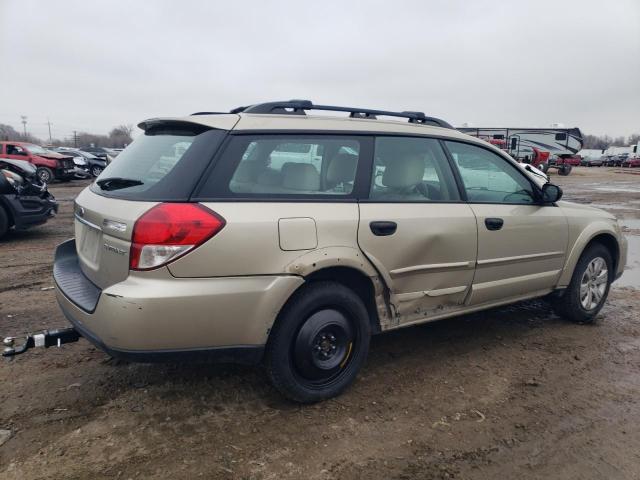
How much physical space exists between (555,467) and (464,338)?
1.73m

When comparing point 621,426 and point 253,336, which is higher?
point 253,336

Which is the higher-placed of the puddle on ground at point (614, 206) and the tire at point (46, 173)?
the puddle on ground at point (614, 206)

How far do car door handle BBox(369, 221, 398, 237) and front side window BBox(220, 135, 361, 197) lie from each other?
0.26m

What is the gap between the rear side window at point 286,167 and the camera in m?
2.78

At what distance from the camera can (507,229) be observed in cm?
384

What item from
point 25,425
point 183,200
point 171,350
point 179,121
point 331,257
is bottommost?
point 25,425

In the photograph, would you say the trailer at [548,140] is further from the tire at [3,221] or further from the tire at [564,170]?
the tire at [3,221]

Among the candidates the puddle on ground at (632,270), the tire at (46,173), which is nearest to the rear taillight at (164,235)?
the puddle on ground at (632,270)

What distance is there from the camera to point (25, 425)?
2756 mm

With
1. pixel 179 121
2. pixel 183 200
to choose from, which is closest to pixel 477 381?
pixel 183 200

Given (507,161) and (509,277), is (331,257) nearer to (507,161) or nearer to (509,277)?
(509,277)

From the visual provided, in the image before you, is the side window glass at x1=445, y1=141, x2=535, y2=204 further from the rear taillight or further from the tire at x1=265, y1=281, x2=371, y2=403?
the rear taillight

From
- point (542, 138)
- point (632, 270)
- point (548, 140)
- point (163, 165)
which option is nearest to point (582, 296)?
point (632, 270)

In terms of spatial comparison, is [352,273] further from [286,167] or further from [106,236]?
[106,236]
